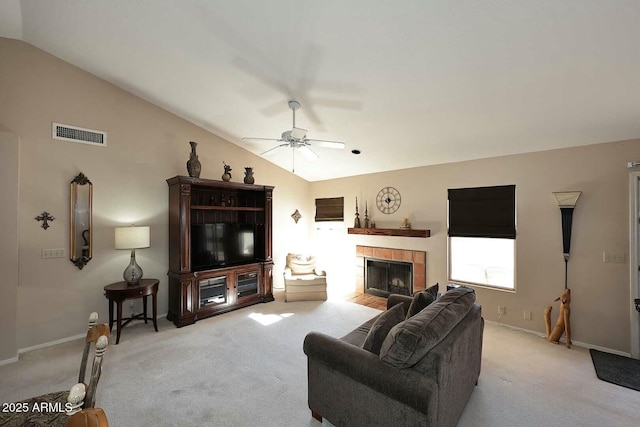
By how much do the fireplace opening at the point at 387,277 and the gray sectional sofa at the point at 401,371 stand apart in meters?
2.71

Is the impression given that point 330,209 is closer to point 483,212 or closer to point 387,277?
point 387,277

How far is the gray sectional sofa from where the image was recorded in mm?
1584

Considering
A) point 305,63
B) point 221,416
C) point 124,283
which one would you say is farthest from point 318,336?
point 124,283

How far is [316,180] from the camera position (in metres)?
6.48

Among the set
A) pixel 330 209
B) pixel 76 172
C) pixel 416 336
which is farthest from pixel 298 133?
pixel 330 209

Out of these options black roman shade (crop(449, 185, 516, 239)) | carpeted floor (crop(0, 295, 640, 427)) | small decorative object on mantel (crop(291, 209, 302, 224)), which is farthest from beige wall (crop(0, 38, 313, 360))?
black roman shade (crop(449, 185, 516, 239))

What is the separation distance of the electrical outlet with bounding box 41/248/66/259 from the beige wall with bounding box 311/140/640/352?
17.5 ft

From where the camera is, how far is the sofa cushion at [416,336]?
1.61 meters

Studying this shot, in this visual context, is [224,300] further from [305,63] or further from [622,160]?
[622,160]

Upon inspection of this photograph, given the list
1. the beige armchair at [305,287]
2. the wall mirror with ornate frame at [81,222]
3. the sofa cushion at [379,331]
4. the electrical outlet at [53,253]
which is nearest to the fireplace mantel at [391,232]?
the beige armchair at [305,287]

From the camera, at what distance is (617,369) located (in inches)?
112

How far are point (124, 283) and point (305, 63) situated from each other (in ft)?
11.9

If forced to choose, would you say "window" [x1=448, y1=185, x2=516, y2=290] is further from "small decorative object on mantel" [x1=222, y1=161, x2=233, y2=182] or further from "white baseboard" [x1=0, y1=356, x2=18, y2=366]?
"white baseboard" [x1=0, y1=356, x2=18, y2=366]

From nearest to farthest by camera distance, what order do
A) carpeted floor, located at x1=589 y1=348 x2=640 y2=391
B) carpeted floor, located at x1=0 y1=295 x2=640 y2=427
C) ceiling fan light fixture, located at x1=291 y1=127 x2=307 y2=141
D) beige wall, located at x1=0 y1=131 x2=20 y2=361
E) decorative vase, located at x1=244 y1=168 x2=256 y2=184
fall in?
carpeted floor, located at x1=0 y1=295 x2=640 y2=427 < carpeted floor, located at x1=589 y1=348 x2=640 y2=391 < beige wall, located at x1=0 y1=131 x2=20 y2=361 < ceiling fan light fixture, located at x1=291 y1=127 x2=307 y2=141 < decorative vase, located at x1=244 y1=168 x2=256 y2=184
